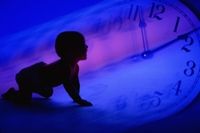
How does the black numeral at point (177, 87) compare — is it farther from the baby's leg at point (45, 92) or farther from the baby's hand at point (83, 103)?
the baby's leg at point (45, 92)

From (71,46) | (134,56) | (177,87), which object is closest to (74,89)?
(71,46)

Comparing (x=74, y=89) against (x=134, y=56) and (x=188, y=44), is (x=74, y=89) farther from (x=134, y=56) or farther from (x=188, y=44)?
(x=188, y=44)

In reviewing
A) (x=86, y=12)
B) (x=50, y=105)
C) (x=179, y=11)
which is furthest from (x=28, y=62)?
(x=179, y=11)

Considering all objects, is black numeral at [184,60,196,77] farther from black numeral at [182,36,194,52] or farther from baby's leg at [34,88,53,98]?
baby's leg at [34,88,53,98]

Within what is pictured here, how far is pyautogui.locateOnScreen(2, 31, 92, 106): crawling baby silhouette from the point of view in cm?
175

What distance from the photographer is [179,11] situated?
179 centimetres

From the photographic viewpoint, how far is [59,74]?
176cm

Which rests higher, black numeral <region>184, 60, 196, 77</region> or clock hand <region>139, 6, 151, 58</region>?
clock hand <region>139, 6, 151, 58</region>

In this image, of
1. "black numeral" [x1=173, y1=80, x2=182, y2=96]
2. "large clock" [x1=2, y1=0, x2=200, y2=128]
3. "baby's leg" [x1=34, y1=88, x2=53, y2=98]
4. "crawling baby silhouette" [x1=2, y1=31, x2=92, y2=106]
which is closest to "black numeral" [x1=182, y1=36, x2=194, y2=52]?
"large clock" [x1=2, y1=0, x2=200, y2=128]

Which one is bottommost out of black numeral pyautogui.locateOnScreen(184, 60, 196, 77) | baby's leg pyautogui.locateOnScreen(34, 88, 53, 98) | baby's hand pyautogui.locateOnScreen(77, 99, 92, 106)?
baby's hand pyautogui.locateOnScreen(77, 99, 92, 106)

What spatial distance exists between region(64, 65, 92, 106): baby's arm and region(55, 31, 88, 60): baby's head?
0.10m

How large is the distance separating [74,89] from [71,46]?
19 centimetres

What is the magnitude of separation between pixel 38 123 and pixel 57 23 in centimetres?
45

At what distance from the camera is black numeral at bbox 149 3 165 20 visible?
1.80m
